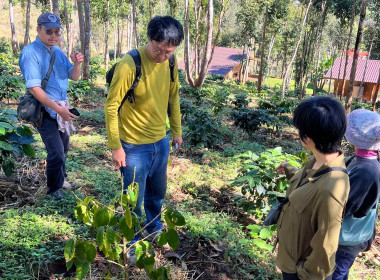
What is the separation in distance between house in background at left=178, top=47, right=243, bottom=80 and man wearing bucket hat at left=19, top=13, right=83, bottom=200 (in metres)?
30.5

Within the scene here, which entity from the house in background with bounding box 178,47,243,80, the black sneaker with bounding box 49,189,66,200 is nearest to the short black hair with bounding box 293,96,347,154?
the black sneaker with bounding box 49,189,66,200

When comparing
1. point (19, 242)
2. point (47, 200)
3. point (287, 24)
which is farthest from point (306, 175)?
point (287, 24)

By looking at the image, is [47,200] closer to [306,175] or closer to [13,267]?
[13,267]

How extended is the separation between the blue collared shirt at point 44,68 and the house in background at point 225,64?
30520 mm

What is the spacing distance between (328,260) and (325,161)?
0.46 metres

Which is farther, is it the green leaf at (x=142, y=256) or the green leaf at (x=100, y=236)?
the green leaf at (x=142, y=256)

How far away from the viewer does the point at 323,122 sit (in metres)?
1.44

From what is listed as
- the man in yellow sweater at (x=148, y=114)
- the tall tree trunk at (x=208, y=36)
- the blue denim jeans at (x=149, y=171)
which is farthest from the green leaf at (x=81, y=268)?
the tall tree trunk at (x=208, y=36)

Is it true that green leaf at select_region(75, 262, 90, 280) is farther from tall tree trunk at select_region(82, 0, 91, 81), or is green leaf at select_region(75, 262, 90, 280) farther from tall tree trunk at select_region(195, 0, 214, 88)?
tall tree trunk at select_region(195, 0, 214, 88)

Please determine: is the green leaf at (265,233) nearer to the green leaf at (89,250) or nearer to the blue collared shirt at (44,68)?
the green leaf at (89,250)

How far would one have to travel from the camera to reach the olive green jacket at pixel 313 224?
1406mm

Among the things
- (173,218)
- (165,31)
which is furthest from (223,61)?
(173,218)

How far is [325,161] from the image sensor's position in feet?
5.07

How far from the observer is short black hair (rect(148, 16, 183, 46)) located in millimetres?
2104
